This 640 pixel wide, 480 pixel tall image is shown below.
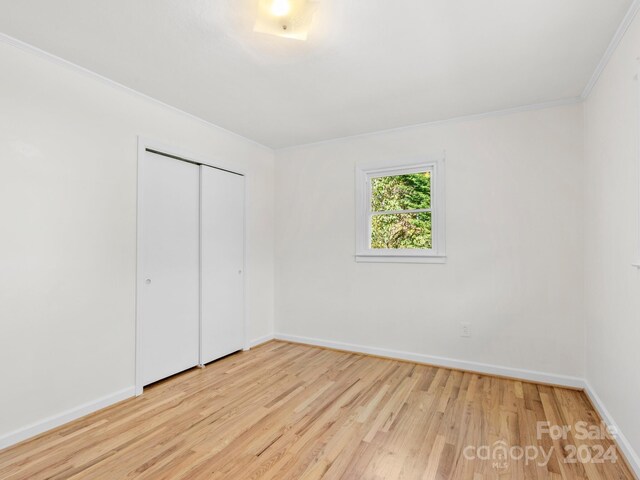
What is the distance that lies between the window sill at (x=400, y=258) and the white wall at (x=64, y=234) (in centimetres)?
232

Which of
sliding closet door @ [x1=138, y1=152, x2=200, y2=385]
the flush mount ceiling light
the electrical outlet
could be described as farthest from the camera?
the electrical outlet

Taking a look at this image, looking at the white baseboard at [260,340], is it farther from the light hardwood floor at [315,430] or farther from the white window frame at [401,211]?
the white window frame at [401,211]

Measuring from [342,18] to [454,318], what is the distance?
2812 millimetres

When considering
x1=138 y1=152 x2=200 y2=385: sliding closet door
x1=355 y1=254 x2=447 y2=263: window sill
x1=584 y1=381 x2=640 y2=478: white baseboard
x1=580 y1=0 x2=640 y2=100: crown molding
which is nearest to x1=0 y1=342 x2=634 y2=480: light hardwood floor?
x1=584 y1=381 x2=640 y2=478: white baseboard

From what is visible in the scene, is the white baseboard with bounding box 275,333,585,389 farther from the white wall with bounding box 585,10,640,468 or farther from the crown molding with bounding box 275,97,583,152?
the crown molding with bounding box 275,97,583,152

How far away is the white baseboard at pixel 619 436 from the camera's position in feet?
6.08

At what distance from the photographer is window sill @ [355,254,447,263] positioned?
3565 millimetres

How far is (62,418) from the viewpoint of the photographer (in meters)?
2.37

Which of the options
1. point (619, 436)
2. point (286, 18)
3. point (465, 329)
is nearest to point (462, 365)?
point (465, 329)

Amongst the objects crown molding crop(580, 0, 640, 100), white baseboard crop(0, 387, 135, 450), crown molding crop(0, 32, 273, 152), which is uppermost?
crown molding crop(0, 32, 273, 152)

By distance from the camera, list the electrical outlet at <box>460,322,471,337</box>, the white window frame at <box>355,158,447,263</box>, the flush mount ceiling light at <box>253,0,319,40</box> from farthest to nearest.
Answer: the white window frame at <box>355,158,447,263</box>
the electrical outlet at <box>460,322,471,337</box>
the flush mount ceiling light at <box>253,0,319,40</box>

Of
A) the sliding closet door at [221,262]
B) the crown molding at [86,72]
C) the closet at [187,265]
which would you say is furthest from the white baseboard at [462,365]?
the crown molding at [86,72]

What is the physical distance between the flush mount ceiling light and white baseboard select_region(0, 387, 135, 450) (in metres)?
2.81

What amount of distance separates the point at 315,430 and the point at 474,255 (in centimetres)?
219
